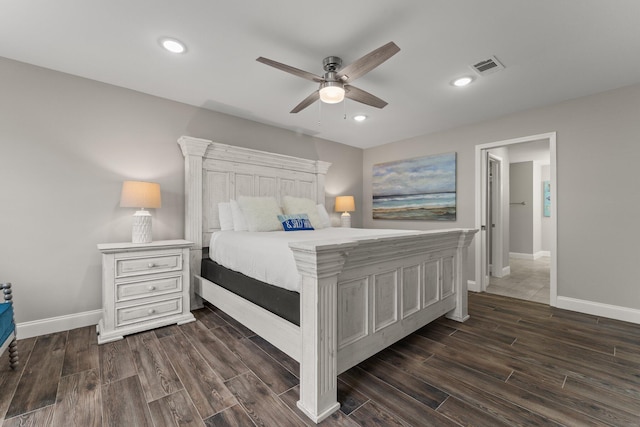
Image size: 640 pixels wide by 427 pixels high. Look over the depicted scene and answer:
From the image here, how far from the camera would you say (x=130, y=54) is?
225cm

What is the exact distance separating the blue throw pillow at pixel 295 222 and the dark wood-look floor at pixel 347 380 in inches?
48.3

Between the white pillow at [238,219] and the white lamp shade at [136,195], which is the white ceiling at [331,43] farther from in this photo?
the white pillow at [238,219]

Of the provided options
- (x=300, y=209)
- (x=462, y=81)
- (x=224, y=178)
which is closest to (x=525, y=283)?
(x=462, y=81)

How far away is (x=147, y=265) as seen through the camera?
8.27ft

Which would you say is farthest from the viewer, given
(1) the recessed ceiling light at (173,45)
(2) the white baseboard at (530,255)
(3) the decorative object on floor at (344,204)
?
(2) the white baseboard at (530,255)

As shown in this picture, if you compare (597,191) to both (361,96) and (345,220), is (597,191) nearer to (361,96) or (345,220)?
(361,96)

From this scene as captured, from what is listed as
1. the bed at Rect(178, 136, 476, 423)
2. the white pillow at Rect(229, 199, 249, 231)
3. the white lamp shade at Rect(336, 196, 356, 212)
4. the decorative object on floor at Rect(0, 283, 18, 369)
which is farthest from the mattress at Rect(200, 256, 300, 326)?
the white lamp shade at Rect(336, 196, 356, 212)

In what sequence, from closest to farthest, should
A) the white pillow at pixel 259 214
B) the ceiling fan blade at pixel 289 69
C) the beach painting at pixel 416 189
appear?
the ceiling fan blade at pixel 289 69, the white pillow at pixel 259 214, the beach painting at pixel 416 189

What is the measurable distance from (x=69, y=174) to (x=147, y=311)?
1478 mm

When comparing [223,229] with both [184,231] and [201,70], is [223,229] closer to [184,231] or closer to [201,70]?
Answer: [184,231]

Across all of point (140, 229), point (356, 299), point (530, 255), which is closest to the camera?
point (356, 299)

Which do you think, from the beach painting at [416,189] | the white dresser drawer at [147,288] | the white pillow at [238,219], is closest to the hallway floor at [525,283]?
the beach painting at [416,189]

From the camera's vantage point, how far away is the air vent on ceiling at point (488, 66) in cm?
231

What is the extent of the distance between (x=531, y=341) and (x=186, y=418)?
8.61 ft
